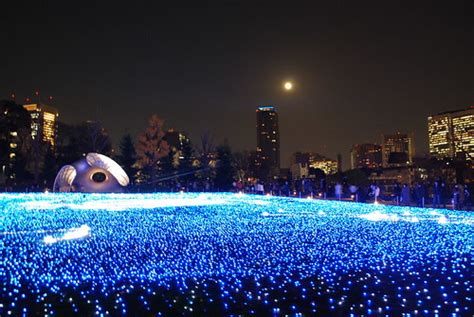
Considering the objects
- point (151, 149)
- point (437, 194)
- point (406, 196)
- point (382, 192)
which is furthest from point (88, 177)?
point (437, 194)

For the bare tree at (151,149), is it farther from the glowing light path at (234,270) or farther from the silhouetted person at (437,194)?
the glowing light path at (234,270)

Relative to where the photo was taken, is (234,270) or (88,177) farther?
(88,177)

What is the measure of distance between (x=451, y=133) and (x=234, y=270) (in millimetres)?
65720

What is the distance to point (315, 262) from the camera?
6.99 m

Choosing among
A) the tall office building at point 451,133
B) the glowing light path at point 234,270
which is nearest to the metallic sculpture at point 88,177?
the glowing light path at point 234,270

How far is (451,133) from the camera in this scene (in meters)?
63.3

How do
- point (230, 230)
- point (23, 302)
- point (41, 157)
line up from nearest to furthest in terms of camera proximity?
point (23, 302) → point (230, 230) → point (41, 157)

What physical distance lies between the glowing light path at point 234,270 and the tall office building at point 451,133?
5187cm

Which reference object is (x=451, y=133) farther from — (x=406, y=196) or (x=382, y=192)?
(x=406, y=196)

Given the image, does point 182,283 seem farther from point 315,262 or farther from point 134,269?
point 315,262

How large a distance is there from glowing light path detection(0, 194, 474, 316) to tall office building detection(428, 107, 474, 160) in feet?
170

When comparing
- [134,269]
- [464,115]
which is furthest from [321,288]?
[464,115]

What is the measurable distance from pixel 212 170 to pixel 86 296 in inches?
1747

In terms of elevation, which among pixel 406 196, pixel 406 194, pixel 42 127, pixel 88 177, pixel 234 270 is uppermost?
pixel 42 127
